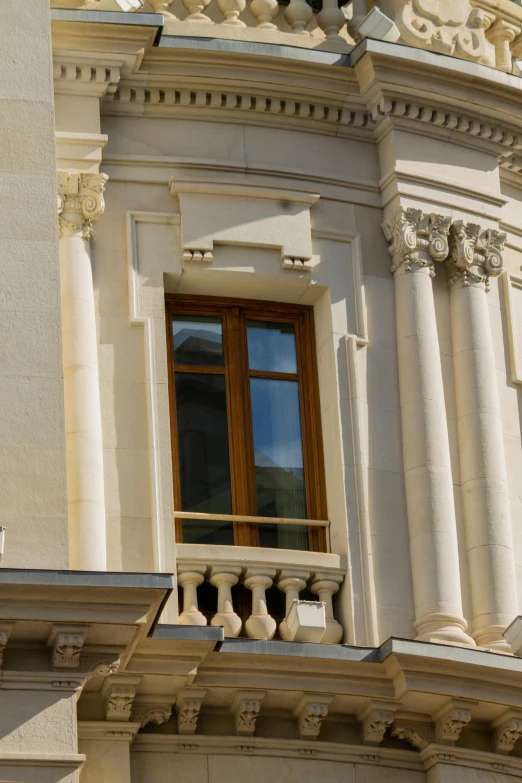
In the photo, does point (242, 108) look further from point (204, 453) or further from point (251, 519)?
point (251, 519)

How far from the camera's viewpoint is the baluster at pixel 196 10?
2373 centimetres

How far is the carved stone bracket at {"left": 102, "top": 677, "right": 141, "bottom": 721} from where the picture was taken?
2017cm

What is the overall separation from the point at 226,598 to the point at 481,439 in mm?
3019

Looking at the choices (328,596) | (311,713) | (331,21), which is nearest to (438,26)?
(331,21)

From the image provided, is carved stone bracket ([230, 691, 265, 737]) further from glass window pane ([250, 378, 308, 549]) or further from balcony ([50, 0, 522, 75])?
balcony ([50, 0, 522, 75])

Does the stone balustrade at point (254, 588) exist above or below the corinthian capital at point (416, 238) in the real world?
below

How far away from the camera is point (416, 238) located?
918 inches

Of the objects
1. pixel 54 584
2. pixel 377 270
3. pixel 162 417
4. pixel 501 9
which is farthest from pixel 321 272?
pixel 54 584

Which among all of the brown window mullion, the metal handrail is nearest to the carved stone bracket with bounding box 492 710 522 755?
the metal handrail

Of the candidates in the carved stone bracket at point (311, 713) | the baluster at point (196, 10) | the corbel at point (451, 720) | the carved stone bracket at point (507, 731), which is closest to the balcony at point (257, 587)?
the carved stone bracket at point (311, 713)

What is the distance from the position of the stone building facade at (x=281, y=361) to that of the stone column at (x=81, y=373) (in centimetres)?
3

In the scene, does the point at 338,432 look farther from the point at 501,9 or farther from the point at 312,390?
the point at 501,9

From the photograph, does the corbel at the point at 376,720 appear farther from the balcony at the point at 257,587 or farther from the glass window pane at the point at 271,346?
the glass window pane at the point at 271,346

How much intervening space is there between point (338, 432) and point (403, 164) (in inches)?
112
